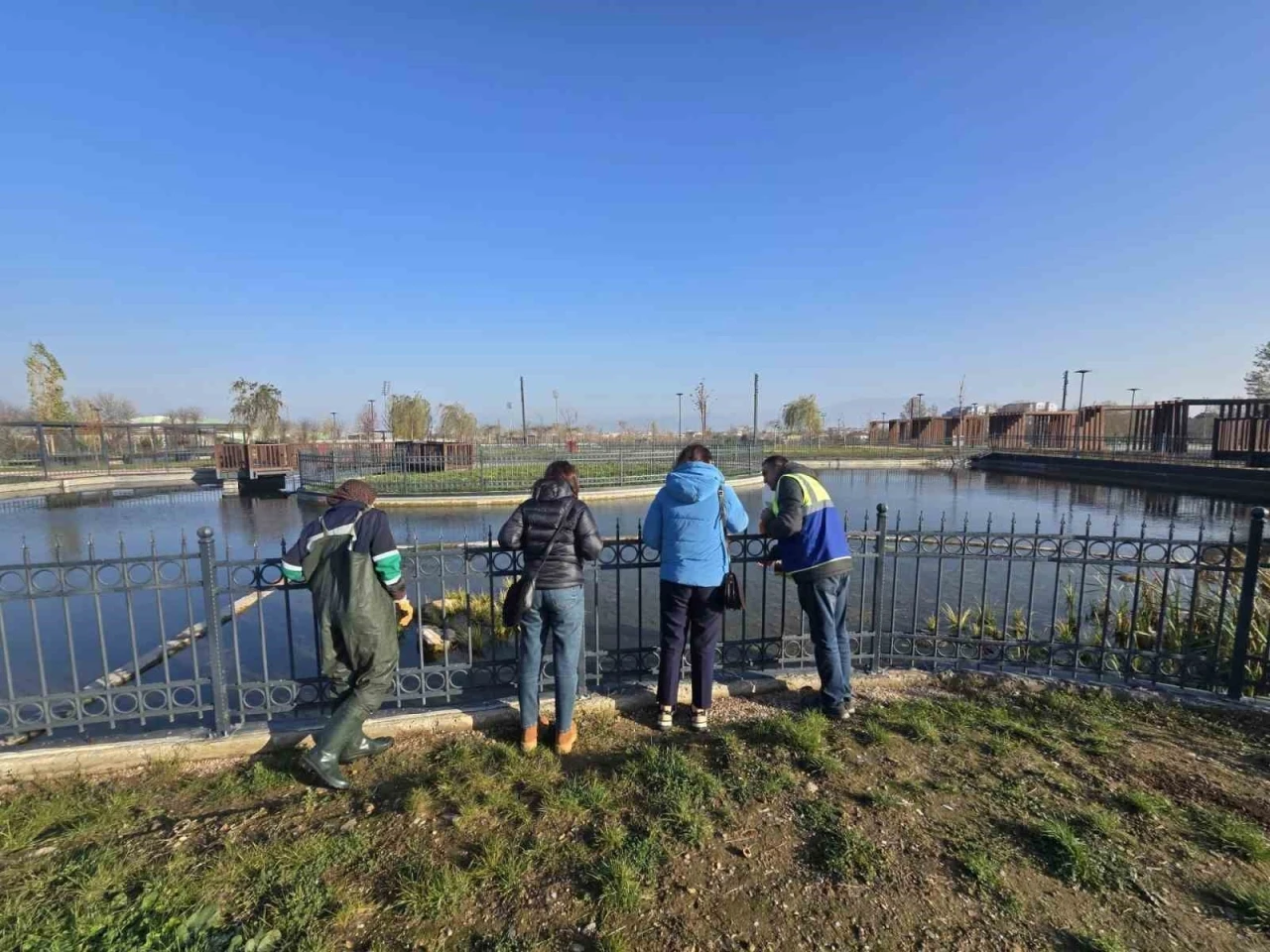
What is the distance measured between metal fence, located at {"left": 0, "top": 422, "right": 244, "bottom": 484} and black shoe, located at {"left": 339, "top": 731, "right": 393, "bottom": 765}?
98.4ft

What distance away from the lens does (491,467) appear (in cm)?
2298

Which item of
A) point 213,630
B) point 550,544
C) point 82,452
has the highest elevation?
point 550,544

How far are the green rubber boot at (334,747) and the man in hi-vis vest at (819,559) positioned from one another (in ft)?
8.75

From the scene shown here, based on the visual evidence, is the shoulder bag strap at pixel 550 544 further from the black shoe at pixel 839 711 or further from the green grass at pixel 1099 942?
the green grass at pixel 1099 942

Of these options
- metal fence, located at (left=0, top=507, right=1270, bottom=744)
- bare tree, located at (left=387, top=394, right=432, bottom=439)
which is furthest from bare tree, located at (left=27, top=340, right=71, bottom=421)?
metal fence, located at (left=0, top=507, right=1270, bottom=744)

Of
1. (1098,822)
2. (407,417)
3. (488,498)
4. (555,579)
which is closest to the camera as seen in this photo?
(1098,822)

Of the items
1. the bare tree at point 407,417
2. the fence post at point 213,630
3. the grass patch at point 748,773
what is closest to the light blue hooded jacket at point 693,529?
the grass patch at point 748,773

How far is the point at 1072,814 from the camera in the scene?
285 cm

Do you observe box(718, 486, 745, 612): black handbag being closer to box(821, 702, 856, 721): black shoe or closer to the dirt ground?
the dirt ground

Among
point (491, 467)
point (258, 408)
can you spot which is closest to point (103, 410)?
point (258, 408)

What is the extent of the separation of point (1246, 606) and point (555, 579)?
4.68 meters

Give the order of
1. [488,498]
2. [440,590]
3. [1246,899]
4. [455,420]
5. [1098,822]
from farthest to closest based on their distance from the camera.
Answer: [455,420], [488,498], [440,590], [1098,822], [1246,899]

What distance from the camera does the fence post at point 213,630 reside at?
3.62 metres

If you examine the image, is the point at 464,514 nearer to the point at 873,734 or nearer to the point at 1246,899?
the point at 873,734
